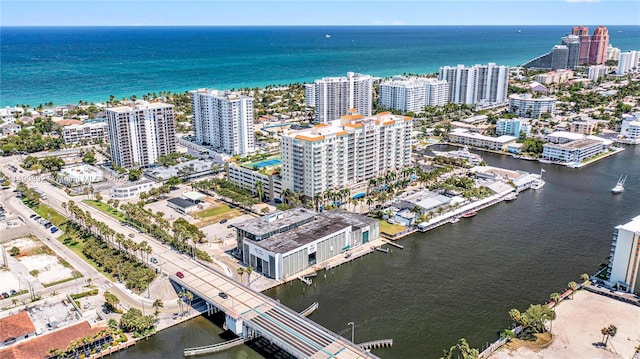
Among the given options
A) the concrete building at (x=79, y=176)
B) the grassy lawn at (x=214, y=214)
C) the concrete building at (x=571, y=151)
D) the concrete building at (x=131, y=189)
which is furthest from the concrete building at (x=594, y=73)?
the concrete building at (x=79, y=176)

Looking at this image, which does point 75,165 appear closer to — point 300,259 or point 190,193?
point 190,193

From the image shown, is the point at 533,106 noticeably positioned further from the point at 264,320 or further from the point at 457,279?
the point at 264,320

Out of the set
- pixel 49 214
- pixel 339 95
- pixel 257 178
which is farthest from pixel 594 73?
pixel 49 214

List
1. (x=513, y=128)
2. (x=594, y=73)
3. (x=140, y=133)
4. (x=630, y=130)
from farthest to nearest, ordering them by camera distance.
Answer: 1. (x=594, y=73)
2. (x=513, y=128)
3. (x=630, y=130)
4. (x=140, y=133)

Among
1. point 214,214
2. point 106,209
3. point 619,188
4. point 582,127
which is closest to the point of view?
point 214,214

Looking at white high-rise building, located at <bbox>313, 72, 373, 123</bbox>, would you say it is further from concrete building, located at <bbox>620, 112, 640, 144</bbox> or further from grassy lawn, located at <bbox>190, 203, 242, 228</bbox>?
concrete building, located at <bbox>620, 112, 640, 144</bbox>

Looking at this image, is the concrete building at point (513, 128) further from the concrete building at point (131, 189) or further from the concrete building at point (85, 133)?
the concrete building at point (85, 133)
